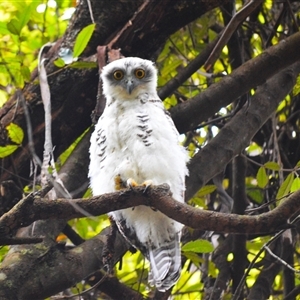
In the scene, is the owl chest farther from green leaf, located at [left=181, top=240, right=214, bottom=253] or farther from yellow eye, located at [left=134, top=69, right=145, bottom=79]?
green leaf, located at [left=181, top=240, right=214, bottom=253]

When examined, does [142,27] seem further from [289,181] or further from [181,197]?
[289,181]

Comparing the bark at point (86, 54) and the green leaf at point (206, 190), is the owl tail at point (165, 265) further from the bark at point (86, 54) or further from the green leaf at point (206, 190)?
the bark at point (86, 54)

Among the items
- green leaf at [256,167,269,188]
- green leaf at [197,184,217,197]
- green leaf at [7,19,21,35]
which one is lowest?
green leaf at [256,167,269,188]

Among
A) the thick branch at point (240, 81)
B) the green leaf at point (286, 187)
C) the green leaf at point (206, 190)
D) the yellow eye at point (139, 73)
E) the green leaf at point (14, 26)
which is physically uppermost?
the green leaf at point (14, 26)

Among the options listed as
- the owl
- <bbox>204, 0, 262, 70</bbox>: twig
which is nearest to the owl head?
the owl

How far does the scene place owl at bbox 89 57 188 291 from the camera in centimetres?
278

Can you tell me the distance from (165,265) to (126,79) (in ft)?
3.38

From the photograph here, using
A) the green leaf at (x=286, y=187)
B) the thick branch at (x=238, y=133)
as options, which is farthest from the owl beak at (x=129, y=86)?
the green leaf at (x=286, y=187)

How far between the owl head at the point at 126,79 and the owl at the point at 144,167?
12 cm

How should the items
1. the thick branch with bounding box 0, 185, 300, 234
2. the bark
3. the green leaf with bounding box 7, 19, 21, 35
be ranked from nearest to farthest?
the thick branch with bounding box 0, 185, 300, 234 < the green leaf with bounding box 7, 19, 21, 35 < the bark

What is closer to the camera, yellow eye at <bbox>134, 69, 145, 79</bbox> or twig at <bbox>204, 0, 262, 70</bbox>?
twig at <bbox>204, 0, 262, 70</bbox>

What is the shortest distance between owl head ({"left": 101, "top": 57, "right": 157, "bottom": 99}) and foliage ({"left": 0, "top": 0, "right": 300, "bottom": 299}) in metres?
0.14

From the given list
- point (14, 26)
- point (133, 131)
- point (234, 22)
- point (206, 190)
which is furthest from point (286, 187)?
point (14, 26)

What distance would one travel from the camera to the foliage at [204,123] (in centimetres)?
315
